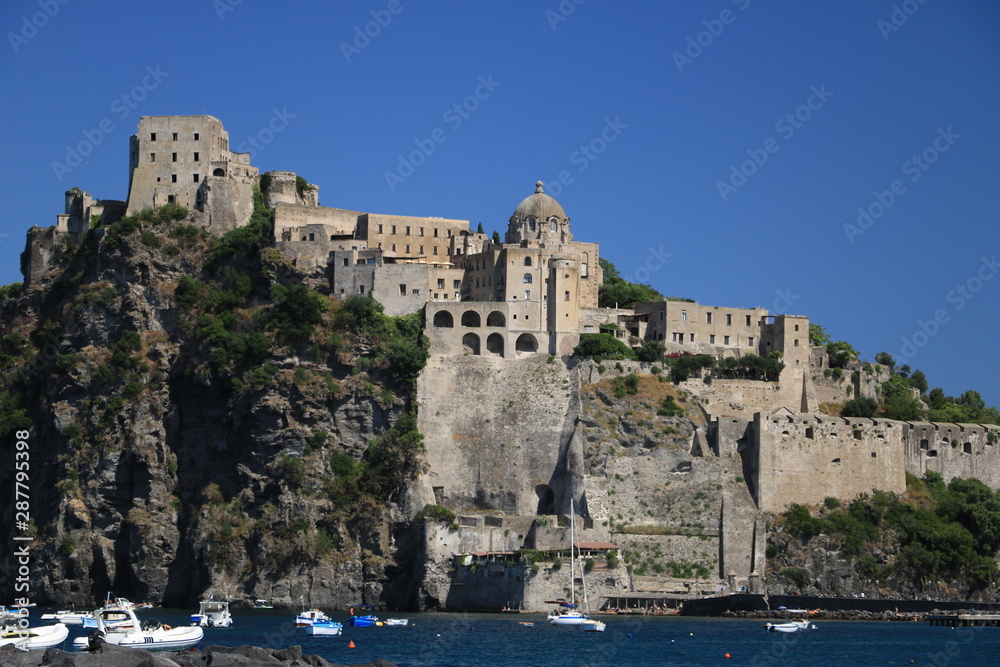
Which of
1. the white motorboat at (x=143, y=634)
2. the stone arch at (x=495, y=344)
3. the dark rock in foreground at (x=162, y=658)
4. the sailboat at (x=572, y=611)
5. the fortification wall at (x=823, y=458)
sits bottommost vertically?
the dark rock in foreground at (x=162, y=658)

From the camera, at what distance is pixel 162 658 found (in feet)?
189

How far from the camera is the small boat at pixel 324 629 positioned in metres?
82.8

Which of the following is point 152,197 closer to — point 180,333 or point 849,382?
point 180,333

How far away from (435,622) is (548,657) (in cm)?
1567

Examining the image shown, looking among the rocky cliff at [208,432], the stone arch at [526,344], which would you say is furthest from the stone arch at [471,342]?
the rocky cliff at [208,432]

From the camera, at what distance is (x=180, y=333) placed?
106625mm

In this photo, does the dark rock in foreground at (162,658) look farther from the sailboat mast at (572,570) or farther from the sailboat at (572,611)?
the sailboat mast at (572,570)

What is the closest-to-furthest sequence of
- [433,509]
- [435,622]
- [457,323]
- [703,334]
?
[435,622], [433,509], [457,323], [703,334]

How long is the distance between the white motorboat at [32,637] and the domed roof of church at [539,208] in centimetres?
4783

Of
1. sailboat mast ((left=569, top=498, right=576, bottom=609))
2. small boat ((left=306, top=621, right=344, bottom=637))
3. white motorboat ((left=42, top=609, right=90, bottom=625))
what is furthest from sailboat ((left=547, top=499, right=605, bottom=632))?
white motorboat ((left=42, top=609, right=90, bottom=625))

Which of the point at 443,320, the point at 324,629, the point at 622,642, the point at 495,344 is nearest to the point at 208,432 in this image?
the point at 443,320

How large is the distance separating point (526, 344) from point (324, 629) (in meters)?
26.5

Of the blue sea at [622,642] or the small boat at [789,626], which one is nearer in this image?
the blue sea at [622,642]

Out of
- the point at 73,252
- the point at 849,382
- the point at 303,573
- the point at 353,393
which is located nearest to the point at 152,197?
the point at 73,252
